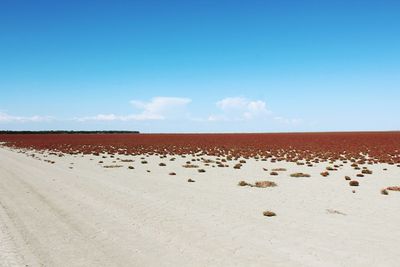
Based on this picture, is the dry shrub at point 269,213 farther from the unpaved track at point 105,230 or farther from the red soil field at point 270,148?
the red soil field at point 270,148

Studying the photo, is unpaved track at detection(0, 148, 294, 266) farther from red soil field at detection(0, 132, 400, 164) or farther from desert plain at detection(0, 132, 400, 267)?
red soil field at detection(0, 132, 400, 164)

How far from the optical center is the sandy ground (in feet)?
28.9

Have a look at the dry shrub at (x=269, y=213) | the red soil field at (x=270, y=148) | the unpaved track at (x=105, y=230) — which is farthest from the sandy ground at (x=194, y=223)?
the red soil field at (x=270, y=148)

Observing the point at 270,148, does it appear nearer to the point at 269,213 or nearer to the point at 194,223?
the point at 269,213

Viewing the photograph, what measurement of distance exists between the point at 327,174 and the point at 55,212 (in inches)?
665

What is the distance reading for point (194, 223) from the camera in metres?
12.2

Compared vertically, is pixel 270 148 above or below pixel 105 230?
above

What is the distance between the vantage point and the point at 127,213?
1345 cm

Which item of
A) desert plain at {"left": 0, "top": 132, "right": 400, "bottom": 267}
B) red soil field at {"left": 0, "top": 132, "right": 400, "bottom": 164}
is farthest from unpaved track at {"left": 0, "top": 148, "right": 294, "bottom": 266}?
red soil field at {"left": 0, "top": 132, "right": 400, "bottom": 164}

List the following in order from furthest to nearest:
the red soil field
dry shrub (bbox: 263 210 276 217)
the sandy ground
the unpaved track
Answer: the red soil field < dry shrub (bbox: 263 210 276 217) < the sandy ground < the unpaved track

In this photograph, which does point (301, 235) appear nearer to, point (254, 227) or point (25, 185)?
point (254, 227)

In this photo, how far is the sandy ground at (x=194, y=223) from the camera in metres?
8.82

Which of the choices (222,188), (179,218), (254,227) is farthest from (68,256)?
(222,188)

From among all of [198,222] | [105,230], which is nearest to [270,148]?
[198,222]
